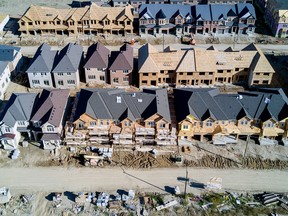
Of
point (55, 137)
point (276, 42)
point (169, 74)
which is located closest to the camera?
point (55, 137)

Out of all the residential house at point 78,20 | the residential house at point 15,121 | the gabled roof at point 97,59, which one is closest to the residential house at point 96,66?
the gabled roof at point 97,59

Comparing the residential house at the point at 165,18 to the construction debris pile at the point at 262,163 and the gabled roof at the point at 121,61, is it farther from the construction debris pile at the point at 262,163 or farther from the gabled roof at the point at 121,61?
the construction debris pile at the point at 262,163

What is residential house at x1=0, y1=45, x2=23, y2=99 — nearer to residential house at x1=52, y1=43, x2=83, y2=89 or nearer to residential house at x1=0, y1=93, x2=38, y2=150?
residential house at x1=52, y1=43, x2=83, y2=89

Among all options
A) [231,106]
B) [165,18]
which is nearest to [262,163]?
[231,106]

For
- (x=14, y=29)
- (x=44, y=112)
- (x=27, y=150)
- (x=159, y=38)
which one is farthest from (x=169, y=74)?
(x=14, y=29)

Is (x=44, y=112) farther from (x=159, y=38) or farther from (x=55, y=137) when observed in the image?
(x=159, y=38)

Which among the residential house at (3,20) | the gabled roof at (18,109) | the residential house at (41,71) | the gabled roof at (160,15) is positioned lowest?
the gabled roof at (18,109)
